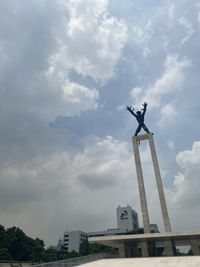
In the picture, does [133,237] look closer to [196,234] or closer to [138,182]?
[196,234]

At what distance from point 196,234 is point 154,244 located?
24.6 feet

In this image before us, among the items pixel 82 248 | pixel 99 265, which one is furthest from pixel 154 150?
pixel 82 248

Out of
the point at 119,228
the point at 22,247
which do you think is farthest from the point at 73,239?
the point at 22,247

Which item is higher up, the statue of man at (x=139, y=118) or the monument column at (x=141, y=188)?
the statue of man at (x=139, y=118)

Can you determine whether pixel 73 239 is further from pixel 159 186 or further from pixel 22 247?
pixel 159 186

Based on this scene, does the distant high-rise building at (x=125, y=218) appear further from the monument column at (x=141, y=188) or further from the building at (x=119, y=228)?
the monument column at (x=141, y=188)

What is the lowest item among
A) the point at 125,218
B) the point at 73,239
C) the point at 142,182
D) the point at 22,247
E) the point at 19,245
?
the point at 22,247

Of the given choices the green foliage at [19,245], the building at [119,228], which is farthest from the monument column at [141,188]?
the building at [119,228]

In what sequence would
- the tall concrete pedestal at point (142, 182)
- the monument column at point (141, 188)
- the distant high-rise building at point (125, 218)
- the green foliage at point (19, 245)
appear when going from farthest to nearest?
1. the distant high-rise building at point (125, 218)
2. the green foliage at point (19, 245)
3. the monument column at point (141, 188)
4. the tall concrete pedestal at point (142, 182)

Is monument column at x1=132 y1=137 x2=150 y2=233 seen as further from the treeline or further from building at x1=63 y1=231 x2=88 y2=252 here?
building at x1=63 y1=231 x2=88 y2=252

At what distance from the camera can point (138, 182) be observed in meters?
37.4

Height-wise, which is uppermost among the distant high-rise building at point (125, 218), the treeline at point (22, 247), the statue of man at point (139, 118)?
the distant high-rise building at point (125, 218)

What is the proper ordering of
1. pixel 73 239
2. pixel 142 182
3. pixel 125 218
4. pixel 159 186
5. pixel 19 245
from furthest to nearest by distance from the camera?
1. pixel 73 239
2. pixel 125 218
3. pixel 19 245
4. pixel 142 182
5. pixel 159 186

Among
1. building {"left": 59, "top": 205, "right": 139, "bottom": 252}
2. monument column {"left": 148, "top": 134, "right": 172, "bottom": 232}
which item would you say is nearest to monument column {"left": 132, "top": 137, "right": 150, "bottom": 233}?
monument column {"left": 148, "top": 134, "right": 172, "bottom": 232}
